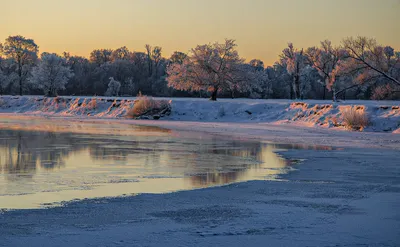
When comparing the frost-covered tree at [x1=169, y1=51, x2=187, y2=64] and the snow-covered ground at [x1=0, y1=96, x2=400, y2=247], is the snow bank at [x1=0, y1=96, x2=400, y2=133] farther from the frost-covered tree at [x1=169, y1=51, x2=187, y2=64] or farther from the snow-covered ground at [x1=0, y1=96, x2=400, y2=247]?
the frost-covered tree at [x1=169, y1=51, x2=187, y2=64]

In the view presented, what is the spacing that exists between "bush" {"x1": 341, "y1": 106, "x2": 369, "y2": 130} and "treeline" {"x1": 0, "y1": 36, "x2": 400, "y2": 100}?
11.0 m

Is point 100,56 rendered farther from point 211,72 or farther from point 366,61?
point 366,61

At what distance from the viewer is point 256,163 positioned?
15.4 metres

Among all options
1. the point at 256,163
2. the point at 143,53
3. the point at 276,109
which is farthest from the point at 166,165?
the point at 143,53

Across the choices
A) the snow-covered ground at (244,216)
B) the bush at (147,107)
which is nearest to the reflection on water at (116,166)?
the snow-covered ground at (244,216)

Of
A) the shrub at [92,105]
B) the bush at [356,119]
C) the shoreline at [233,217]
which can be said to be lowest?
the shoreline at [233,217]

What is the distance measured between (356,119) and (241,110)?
13.9 meters

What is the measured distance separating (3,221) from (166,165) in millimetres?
6949

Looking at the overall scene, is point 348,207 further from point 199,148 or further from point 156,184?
point 199,148

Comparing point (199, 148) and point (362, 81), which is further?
point (362, 81)

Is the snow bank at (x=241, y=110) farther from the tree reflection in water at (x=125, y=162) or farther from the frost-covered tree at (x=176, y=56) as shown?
the frost-covered tree at (x=176, y=56)

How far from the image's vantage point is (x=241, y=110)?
143ft

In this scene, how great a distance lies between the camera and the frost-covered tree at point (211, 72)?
55.4m

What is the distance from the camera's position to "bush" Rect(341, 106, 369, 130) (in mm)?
30547
